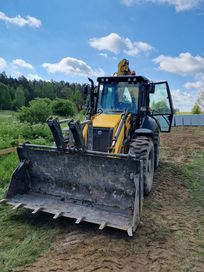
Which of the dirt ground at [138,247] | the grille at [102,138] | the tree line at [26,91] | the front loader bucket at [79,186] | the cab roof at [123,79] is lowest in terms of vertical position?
the dirt ground at [138,247]

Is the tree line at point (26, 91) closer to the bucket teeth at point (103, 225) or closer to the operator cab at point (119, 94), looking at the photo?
the operator cab at point (119, 94)

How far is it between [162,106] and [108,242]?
14.9 ft

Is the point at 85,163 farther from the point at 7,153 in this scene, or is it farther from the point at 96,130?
the point at 7,153

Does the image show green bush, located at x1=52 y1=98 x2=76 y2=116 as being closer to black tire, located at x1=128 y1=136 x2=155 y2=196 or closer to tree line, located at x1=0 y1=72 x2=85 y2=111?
tree line, located at x1=0 y1=72 x2=85 y2=111

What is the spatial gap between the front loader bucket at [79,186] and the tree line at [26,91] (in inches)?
1915

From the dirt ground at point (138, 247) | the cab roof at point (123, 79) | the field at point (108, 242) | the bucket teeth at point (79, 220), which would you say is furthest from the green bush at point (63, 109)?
the bucket teeth at point (79, 220)

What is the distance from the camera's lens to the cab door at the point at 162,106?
22.5 ft

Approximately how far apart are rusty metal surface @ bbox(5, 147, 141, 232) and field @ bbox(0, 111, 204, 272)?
0.22 meters

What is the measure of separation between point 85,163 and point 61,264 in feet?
5.25

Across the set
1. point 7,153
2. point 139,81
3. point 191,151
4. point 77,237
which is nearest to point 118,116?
point 139,81

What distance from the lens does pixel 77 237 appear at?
361cm

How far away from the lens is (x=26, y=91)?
63.9 meters

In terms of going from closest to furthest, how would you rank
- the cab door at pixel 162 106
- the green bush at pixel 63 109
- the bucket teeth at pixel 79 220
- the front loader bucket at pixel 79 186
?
the bucket teeth at pixel 79 220 → the front loader bucket at pixel 79 186 → the cab door at pixel 162 106 → the green bush at pixel 63 109

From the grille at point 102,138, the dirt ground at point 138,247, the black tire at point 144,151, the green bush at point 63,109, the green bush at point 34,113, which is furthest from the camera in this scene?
the green bush at point 63,109
